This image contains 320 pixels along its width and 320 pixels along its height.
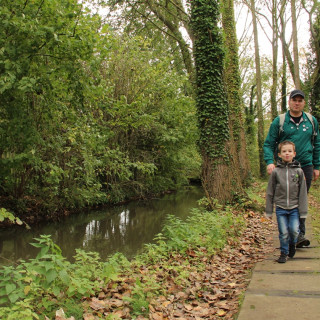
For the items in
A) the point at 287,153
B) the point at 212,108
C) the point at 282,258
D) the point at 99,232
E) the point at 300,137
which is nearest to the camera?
the point at 282,258

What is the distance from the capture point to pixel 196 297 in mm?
3840

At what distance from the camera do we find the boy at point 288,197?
4.52 metres

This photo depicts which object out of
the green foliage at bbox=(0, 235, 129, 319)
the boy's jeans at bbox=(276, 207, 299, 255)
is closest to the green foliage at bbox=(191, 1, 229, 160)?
the boy's jeans at bbox=(276, 207, 299, 255)

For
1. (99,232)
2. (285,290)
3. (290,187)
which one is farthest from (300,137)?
(99,232)

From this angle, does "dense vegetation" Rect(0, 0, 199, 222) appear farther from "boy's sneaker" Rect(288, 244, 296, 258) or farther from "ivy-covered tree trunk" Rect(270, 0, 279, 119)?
"ivy-covered tree trunk" Rect(270, 0, 279, 119)

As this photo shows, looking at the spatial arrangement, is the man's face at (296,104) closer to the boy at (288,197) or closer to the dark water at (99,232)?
the boy at (288,197)

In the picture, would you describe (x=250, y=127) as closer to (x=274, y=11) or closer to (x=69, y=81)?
(x=274, y=11)

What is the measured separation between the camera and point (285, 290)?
138 inches

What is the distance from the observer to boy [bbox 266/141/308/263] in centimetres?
452

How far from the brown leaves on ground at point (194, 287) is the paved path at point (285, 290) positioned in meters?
0.19

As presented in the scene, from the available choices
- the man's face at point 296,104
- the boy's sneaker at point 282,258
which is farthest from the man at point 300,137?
the boy's sneaker at point 282,258

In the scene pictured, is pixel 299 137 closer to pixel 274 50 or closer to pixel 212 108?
pixel 212 108

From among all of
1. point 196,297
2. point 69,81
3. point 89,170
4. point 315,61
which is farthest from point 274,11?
point 196,297

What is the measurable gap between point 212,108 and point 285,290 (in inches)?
227
